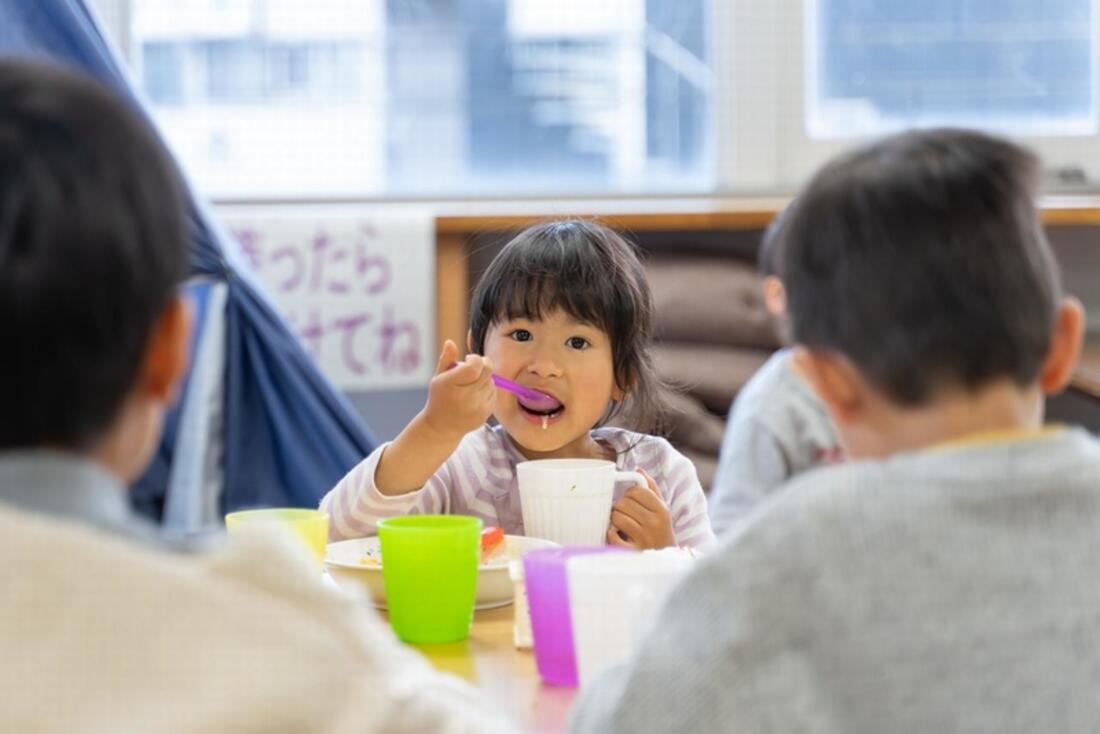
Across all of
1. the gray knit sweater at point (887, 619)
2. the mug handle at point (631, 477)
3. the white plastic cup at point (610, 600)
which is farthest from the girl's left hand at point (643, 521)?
the gray knit sweater at point (887, 619)

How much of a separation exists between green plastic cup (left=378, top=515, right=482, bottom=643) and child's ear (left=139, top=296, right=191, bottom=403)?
0.35 meters

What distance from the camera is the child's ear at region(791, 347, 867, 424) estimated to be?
0.74 meters

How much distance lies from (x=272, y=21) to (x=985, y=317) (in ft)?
7.30

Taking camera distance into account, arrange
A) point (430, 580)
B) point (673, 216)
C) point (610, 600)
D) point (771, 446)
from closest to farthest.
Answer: point (610, 600) → point (430, 580) → point (771, 446) → point (673, 216)

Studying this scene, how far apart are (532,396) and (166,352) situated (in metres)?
0.79

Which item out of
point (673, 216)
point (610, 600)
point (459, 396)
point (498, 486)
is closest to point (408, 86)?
point (673, 216)

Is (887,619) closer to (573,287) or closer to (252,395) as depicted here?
(573,287)

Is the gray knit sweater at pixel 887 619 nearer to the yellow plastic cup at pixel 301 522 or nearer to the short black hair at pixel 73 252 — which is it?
the short black hair at pixel 73 252

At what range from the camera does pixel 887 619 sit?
634 mm

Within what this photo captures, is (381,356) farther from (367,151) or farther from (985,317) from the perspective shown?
(985,317)

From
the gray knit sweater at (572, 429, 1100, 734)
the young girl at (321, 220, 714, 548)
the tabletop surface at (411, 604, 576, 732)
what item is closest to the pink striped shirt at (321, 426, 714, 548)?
the young girl at (321, 220, 714, 548)

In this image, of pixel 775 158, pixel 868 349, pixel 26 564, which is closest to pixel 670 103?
pixel 775 158

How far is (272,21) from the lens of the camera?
106 inches

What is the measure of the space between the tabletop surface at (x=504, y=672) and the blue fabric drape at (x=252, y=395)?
1.14m
